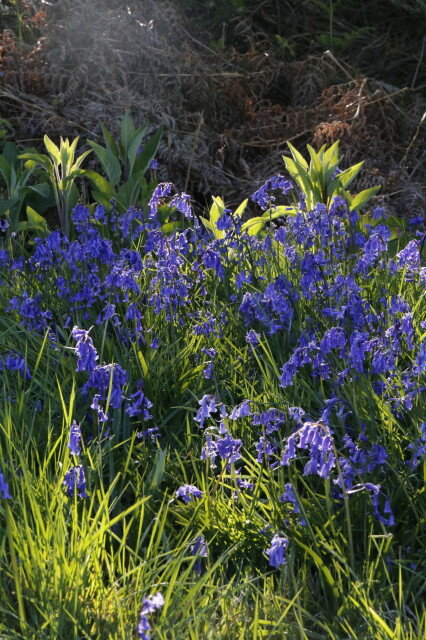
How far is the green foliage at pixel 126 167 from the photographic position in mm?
4352

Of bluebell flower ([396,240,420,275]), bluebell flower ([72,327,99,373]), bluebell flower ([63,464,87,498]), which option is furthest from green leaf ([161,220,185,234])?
bluebell flower ([63,464,87,498])

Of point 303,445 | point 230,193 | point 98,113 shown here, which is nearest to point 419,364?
point 303,445

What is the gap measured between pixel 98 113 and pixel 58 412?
131 inches

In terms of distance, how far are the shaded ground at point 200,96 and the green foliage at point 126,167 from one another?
74 cm

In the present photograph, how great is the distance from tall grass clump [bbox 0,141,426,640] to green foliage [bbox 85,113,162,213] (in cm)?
50

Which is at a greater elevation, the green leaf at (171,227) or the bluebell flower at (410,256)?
the bluebell flower at (410,256)

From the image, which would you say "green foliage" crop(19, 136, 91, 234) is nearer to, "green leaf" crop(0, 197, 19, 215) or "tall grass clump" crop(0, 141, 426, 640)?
"green leaf" crop(0, 197, 19, 215)

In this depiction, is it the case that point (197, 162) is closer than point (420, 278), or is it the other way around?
point (420, 278)

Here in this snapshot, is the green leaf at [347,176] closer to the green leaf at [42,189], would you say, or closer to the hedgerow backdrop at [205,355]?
the hedgerow backdrop at [205,355]

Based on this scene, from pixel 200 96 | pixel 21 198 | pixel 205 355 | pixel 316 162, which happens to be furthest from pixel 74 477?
pixel 200 96

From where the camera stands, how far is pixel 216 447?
2.21m

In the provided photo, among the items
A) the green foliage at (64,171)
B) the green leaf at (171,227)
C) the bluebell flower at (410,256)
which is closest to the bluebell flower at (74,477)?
the bluebell flower at (410,256)

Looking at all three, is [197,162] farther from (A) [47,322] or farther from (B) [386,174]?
(A) [47,322]

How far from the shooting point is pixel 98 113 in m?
5.59
